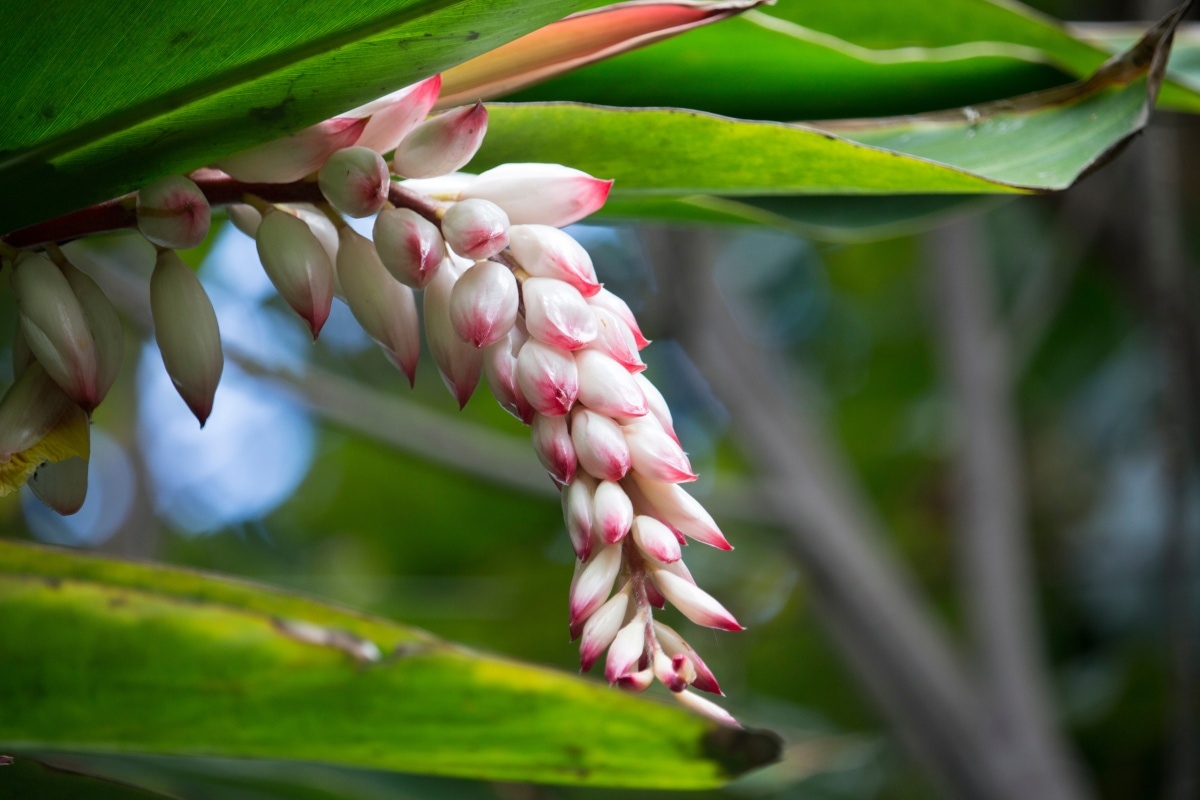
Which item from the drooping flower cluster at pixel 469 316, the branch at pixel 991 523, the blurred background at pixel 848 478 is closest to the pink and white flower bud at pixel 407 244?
the drooping flower cluster at pixel 469 316

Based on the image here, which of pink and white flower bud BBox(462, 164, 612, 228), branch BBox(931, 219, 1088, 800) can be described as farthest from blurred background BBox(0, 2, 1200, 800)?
pink and white flower bud BBox(462, 164, 612, 228)

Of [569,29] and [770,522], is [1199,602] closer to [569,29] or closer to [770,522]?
[770,522]

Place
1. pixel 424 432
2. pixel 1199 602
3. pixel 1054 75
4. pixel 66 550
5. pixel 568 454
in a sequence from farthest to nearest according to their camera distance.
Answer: pixel 1199 602, pixel 424 432, pixel 1054 75, pixel 66 550, pixel 568 454

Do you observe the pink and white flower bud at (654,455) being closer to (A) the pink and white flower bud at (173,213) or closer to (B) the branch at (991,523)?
(A) the pink and white flower bud at (173,213)

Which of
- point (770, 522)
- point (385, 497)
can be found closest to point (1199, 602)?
point (770, 522)

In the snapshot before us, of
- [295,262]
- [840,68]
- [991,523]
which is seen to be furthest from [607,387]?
[991,523]

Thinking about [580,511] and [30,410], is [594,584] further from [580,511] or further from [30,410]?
[30,410]
